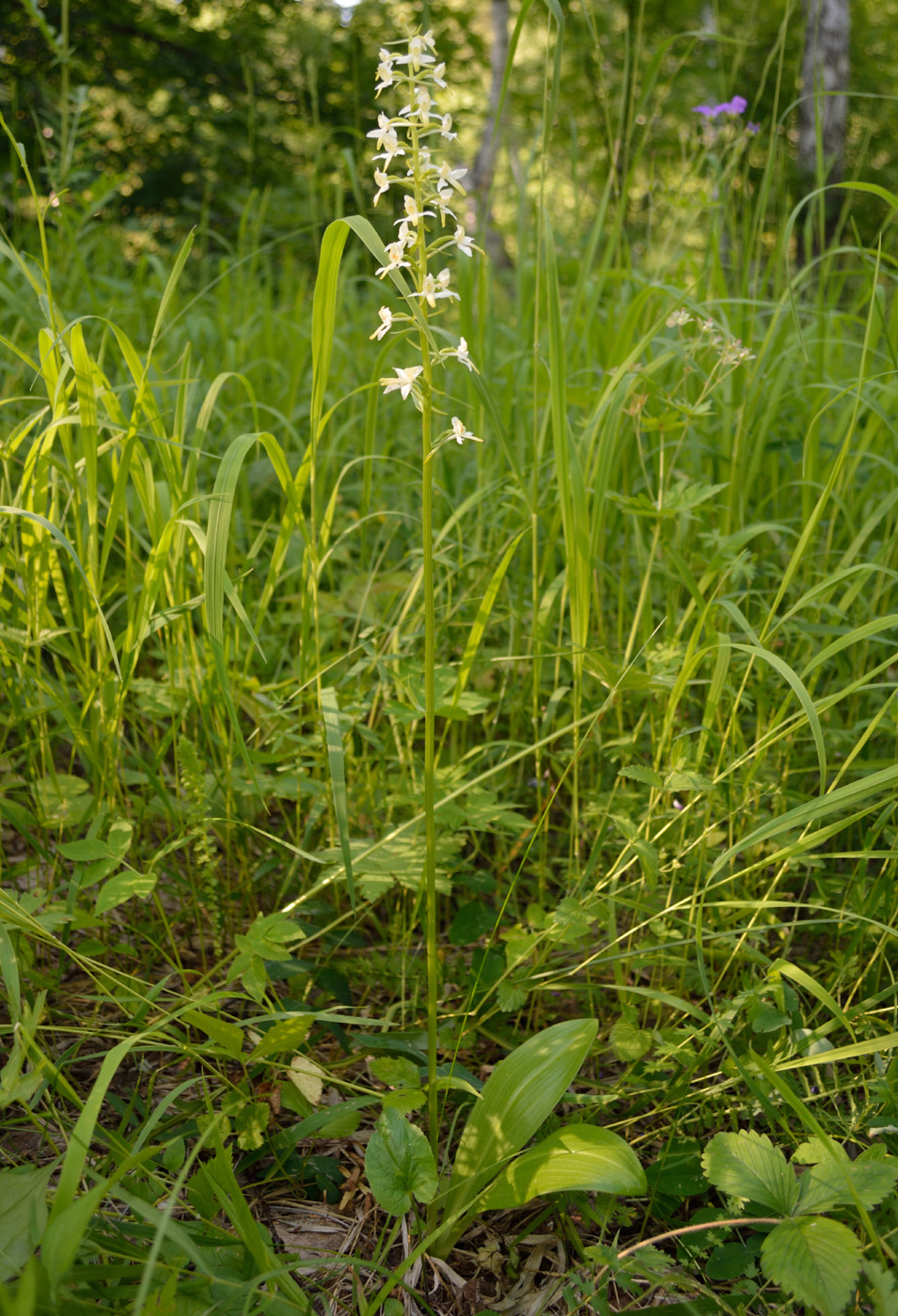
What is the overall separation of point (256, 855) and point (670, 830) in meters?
0.66

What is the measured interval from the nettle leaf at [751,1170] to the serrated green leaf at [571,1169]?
0.09m

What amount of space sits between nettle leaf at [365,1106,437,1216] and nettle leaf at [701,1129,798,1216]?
285 mm

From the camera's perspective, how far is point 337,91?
6.94 m

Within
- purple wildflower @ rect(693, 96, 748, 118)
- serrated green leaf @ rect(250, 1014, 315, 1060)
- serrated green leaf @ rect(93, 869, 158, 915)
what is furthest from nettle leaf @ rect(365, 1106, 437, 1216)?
purple wildflower @ rect(693, 96, 748, 118)

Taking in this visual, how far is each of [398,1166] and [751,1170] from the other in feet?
1.17

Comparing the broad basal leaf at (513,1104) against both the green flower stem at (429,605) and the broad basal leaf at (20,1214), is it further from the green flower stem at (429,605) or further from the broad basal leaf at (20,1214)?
the broad basal leaf at (20,1214)

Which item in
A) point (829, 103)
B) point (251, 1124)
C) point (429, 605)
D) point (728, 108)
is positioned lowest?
point (251, 1124)

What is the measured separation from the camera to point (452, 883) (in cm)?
123

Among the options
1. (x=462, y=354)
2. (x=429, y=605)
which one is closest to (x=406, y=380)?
(x=462, y=354)

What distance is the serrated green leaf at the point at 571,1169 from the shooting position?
2.68 ft

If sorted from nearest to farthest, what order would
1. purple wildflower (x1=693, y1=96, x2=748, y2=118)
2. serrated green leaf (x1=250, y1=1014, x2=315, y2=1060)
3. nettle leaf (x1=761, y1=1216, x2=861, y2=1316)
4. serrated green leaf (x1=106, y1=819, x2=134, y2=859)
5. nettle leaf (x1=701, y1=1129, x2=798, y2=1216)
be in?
nettle leaf (x1=761, y1=1216, x2=861, y2=1316) → nettle leaf (x1=701, y1=1129, x2=798, y2=1216) → serrated green leaf (x1=250, y1=1014, x2=315, y2=1060) → serrated green leaf (x1=106, y1=819, x2=134, y2=859) → purple wildflower (x1=693, y1=96, x2=748, y2=118)

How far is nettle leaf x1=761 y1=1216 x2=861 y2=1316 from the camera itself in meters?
0.73

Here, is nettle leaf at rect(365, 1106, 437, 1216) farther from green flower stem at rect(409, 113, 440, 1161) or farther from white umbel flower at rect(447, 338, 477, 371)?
white umbel flower at rect(447, 338, 477, 371)

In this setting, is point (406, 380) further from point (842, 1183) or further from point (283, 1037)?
point (842, 1183)
